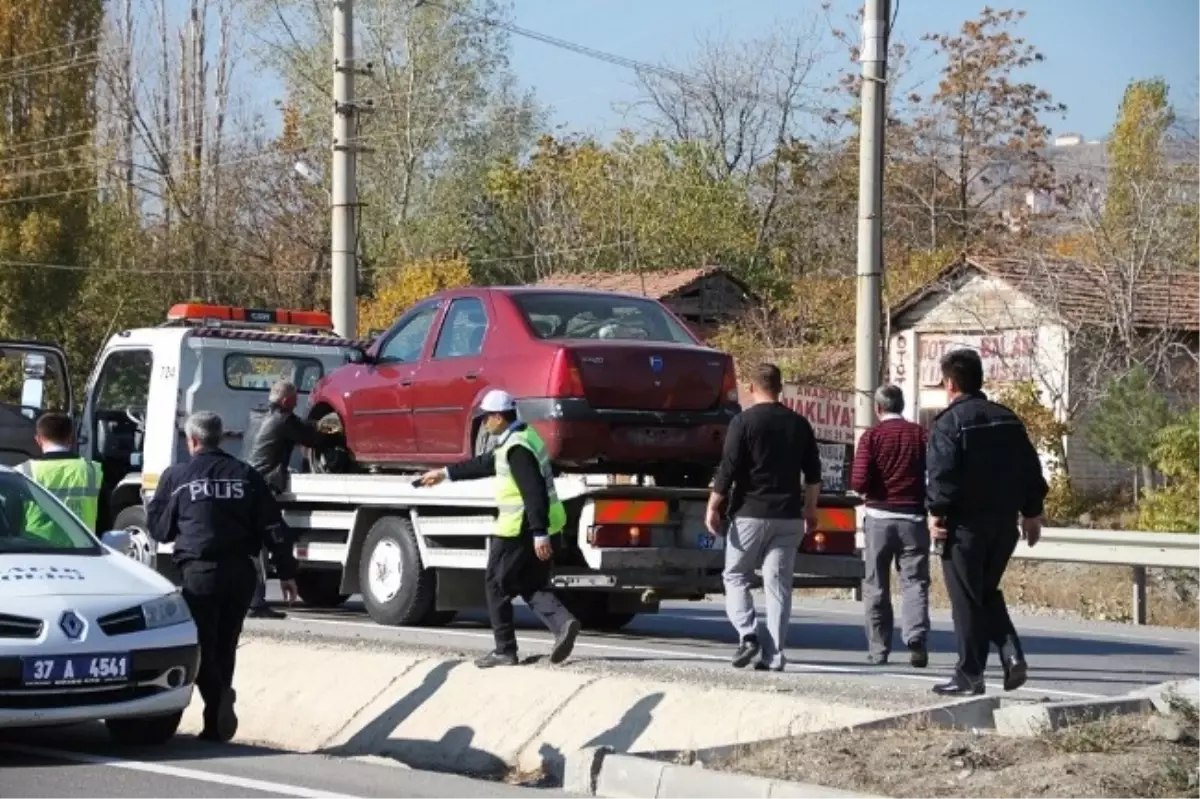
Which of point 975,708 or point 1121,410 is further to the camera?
point 1121,410

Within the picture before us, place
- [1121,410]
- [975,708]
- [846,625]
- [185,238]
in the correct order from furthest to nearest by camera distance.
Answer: [185,238]
[1121,410]
[846,625]
[975,708]

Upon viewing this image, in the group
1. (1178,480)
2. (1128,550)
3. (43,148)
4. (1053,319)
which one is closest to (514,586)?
(1128,550)

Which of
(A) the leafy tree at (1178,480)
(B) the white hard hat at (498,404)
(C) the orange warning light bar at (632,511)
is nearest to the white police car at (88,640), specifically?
(B) the white hard hat at (498,404)

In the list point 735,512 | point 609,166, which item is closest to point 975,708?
point 735,512

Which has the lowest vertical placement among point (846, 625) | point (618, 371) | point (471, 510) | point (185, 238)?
point (846, 625)

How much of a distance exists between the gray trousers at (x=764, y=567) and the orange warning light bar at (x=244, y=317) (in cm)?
661

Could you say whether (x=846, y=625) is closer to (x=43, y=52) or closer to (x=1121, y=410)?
(x=1121, y=410)

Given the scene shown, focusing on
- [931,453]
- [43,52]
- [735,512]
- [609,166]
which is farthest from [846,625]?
[609,166]

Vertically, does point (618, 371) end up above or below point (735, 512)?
above

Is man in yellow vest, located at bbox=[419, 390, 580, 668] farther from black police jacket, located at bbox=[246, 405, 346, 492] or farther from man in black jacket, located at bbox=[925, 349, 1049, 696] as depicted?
black police jacket, located at bbox=[246, 405, 346, 492]

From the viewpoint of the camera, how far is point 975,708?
9.49 m

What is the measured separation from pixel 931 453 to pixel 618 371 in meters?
3.14

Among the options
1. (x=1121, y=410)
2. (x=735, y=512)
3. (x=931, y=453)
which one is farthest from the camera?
(x=1121, y=410)

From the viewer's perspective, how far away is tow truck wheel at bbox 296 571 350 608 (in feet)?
55.1
